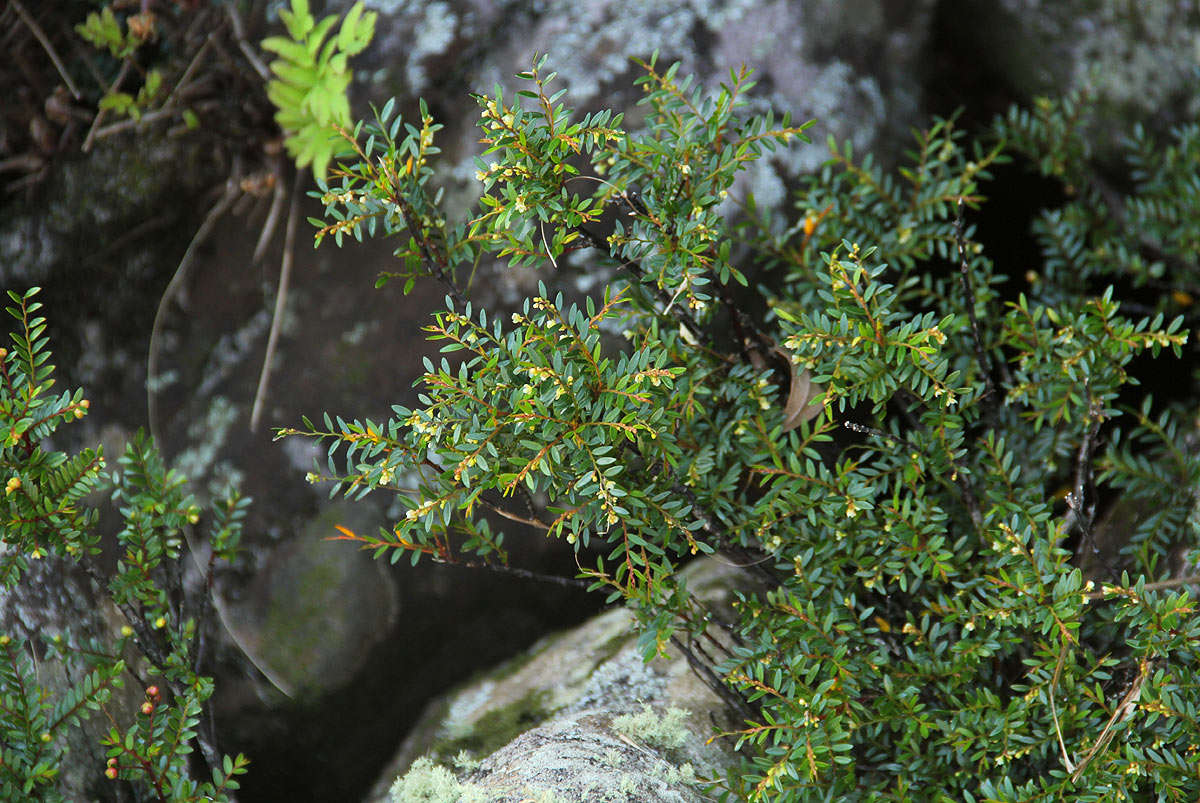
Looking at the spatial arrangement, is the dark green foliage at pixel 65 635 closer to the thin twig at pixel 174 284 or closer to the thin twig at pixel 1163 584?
the thin twig at pixel 174 284

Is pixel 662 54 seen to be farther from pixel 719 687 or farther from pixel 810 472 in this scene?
pixel 719 687

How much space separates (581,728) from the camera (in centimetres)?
179

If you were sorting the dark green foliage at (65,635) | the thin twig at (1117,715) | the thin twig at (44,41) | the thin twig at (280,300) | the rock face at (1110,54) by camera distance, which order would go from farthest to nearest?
the rock face at (1110,54), the thin twig at (44,41), the thin twig at (280,300), the dark green foliage at (65,635), the thin twig at (1117,715)

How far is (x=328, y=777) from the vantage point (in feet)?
6.70

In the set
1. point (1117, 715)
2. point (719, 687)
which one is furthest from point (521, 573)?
point (1117, 715)

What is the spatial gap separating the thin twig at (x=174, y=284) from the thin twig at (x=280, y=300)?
0.22 m

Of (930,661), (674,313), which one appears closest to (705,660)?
(930,661)

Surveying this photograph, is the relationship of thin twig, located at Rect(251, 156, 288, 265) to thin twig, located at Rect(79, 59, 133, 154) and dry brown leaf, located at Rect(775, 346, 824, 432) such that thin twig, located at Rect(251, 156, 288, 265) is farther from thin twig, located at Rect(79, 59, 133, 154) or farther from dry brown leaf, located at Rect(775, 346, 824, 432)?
dry brown leaf, located at Rect(775, 346, 824, 432)

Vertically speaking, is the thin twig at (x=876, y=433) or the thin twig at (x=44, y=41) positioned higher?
the thin twig at (x=44, y=41)

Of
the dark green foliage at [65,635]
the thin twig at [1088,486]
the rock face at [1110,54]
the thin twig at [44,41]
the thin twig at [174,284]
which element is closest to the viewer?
the dark green foliage at [65,635]

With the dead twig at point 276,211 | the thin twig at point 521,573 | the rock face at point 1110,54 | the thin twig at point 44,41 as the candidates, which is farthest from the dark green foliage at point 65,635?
the rock face at point 1110,54

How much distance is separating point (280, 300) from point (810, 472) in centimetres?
147

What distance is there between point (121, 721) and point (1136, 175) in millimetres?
2826

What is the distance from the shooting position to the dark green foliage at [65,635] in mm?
1548
